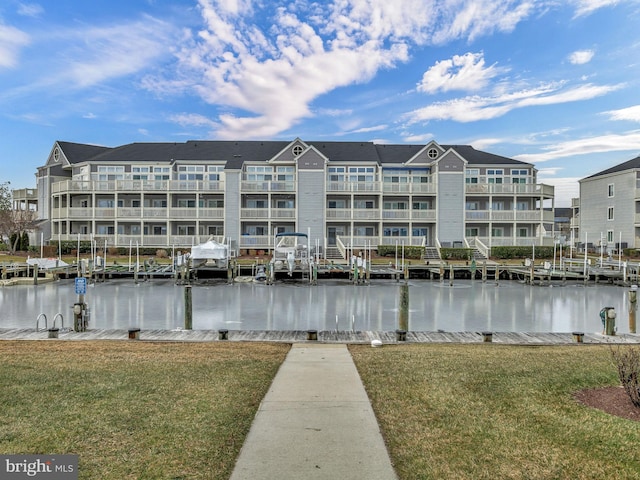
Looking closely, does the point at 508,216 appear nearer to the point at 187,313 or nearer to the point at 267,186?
the point at 267,186

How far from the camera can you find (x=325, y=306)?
938 inches

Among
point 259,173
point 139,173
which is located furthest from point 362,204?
point 139,173

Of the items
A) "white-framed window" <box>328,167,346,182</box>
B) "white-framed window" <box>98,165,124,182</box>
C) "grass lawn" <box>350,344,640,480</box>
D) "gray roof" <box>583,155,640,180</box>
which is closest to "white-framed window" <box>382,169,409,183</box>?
"white-framed window" <box>328,167,346,182</box>

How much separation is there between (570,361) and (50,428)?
30.5ft

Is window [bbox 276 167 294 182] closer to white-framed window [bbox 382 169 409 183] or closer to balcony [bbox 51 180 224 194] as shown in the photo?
balcony [bbox 51 180 224 194]

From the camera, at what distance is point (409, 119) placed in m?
53.4

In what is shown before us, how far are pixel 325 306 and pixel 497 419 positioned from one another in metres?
18.0

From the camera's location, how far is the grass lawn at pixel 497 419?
4676 millimetres

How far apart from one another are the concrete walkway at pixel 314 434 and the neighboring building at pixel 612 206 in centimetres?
4581

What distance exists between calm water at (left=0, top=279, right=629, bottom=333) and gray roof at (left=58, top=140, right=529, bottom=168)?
1865cm

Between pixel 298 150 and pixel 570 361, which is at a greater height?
pixel 298 150

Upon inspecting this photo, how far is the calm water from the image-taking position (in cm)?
1845

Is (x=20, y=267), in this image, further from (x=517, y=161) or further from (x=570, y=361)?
(x=517, y=161)

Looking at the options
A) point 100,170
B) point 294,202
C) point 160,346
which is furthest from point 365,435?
point 100,170
